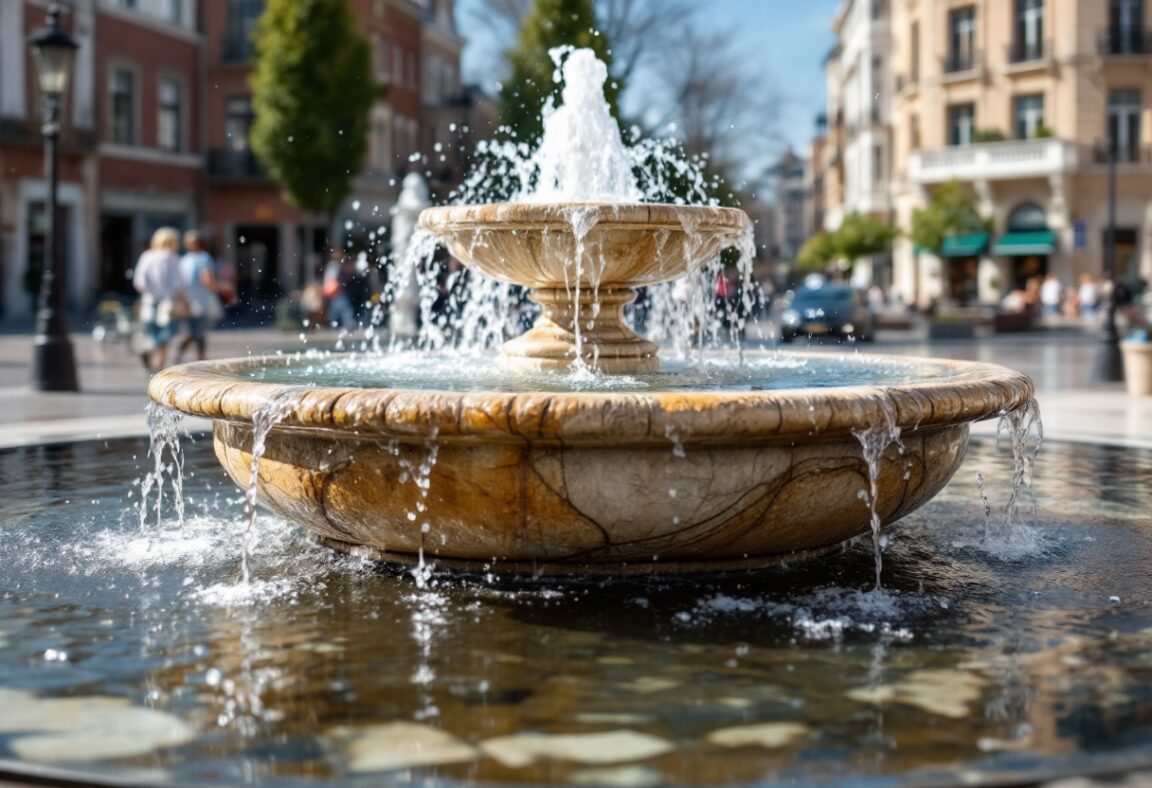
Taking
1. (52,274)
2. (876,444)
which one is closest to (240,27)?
(52,274)

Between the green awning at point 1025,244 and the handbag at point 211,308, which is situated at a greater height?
the green awning at point 1025,244

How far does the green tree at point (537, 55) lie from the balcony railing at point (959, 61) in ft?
57.8

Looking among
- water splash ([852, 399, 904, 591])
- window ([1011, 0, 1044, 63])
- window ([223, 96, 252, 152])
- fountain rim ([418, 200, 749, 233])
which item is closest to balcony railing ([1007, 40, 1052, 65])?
window ([1011, 0, 1044, 63])

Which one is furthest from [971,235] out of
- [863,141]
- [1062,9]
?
[863,141]

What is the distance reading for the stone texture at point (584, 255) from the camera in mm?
6566

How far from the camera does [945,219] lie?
45.0 m

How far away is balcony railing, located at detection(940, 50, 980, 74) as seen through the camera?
47625 millimetres

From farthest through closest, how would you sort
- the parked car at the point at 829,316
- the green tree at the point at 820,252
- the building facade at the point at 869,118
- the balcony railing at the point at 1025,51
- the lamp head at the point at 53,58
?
the building facade at the point at 869,118 → the green tree at the point at 820,252 → the balcony railing at the point at 1025,51 → the parked car at the point at 829,316 → the lamp head at the point at 53,58

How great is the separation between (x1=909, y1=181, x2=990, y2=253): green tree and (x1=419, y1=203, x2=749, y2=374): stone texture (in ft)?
129

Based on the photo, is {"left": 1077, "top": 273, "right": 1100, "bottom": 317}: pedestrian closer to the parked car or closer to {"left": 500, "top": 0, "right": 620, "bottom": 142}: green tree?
the parked car

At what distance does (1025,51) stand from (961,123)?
350cm

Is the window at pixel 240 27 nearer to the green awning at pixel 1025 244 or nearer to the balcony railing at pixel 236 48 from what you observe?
the balcony railing at pixel 236 48

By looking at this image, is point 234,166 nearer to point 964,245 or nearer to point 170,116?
point 170,116

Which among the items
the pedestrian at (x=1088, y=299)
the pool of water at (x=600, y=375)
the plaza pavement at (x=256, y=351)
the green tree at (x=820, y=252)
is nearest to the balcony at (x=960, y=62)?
the green tree at (x=820, y=252)
